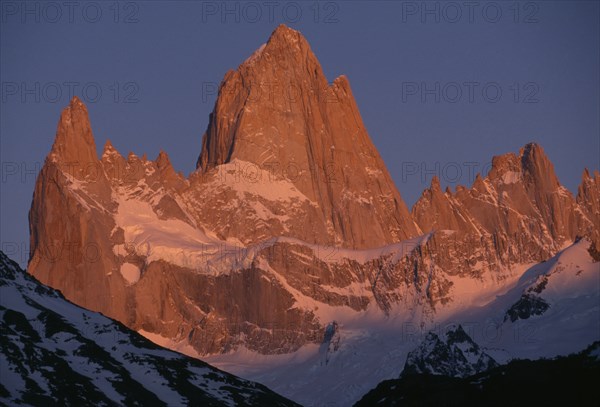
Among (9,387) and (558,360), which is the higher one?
(9,387)

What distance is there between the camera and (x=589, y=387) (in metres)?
126

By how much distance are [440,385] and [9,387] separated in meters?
63.8

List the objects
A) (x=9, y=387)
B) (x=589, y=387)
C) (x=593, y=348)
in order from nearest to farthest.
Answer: (x=589, y=387)
(x=593, y=348)
(x=9, y=387)

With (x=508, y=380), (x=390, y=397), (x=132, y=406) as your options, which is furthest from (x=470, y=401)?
(x=132, y=406)

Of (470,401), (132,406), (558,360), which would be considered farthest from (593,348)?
(132,406)

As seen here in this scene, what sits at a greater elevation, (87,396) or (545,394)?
(87,396)

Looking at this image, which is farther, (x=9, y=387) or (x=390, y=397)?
(x=9, y=387)

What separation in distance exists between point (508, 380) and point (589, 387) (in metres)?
8.72

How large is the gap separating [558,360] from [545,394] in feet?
32.4

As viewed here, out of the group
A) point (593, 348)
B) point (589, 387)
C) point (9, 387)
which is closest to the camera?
point (589, 387)

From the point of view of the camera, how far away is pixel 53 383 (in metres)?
197

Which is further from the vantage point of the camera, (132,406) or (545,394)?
(132,406)

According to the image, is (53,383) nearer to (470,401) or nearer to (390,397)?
(390,397)

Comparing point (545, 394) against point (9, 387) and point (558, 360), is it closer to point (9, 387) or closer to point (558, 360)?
point (558, 360)
